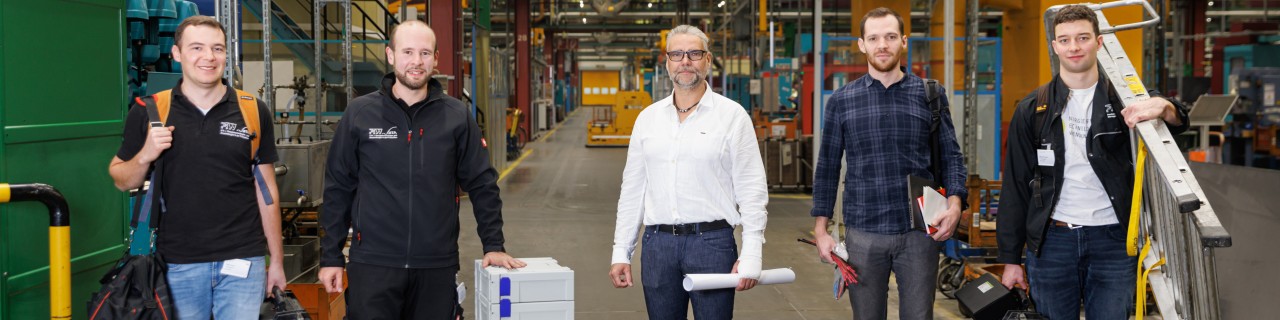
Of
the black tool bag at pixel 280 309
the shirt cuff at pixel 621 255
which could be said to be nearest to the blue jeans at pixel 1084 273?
the shirt cuff at pixel 621 255

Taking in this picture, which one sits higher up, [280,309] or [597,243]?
[280,309]

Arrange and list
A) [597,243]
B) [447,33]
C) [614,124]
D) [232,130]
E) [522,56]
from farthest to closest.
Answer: [614,124] → [522,56] → [447,33] → [597,243] → [232,130]

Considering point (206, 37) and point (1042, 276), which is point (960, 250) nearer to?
point (1042, 276)

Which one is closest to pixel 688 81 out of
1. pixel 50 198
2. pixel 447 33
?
pixel 50 198

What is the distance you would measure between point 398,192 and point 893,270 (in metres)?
1.62

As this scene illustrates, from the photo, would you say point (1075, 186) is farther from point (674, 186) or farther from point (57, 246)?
point (57, 246)

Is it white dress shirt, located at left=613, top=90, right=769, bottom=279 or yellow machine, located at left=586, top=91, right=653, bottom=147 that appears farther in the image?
yellow machine, located at left=586, top=91, right=653, bottom=147

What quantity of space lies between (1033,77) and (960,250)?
5.63m

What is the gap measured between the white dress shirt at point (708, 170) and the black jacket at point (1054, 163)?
0.80m

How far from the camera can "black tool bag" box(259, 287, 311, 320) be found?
323 centimetres

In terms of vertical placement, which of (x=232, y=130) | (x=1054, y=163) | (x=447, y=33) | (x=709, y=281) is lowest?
(x=709, y=281)

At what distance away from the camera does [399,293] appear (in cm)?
328

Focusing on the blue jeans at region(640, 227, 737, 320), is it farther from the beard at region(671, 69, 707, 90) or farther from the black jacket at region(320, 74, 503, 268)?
the black jacket at region(320, 74, 503, 268)

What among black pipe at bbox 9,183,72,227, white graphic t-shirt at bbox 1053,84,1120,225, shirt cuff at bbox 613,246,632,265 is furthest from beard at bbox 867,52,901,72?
black pipe at bbox 9,183,72,227
